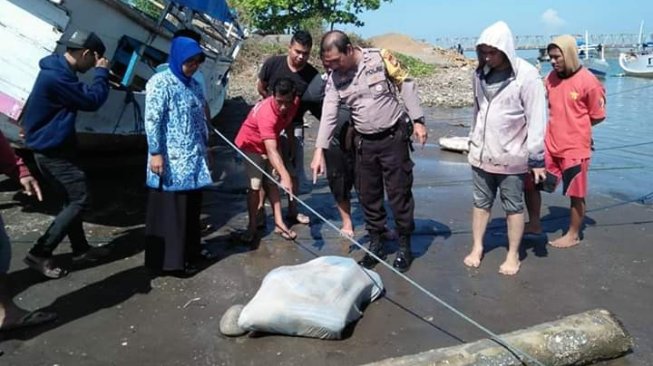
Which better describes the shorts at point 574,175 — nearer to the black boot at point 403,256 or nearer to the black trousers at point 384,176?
the black trousers at point 384,176

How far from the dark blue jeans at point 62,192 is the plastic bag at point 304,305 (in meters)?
1.75

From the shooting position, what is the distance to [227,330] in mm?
3736

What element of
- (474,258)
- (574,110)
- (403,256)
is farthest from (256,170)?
(574,110)

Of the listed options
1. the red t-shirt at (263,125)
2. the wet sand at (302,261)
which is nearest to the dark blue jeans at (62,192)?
the wet sand at (302,261)

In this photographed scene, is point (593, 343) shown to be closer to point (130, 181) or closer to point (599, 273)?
point (599, 273)

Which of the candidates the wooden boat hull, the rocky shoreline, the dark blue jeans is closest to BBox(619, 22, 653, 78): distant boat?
the wooden boat hull

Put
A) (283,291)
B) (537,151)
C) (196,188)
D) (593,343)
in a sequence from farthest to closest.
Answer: (196,188), (537,151), (283,291), (593,343)

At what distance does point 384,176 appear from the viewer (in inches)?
190

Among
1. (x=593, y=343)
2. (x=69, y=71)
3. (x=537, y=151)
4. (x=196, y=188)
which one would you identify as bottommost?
(x=593, y=343)

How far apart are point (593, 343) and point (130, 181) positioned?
6.07m

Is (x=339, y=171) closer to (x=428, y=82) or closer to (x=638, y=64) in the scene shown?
(x=428, y=82)

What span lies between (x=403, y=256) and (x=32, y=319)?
270 cm

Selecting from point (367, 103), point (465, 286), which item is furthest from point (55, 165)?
point (465, 286)

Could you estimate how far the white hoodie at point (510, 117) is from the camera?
4.26 m
